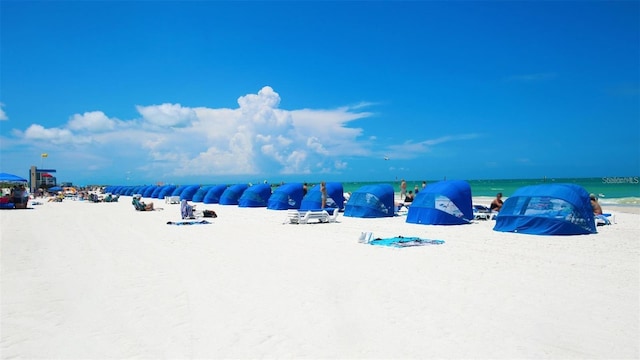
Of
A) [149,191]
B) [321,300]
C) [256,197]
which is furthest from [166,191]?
[321,300]

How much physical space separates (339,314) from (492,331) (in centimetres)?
193

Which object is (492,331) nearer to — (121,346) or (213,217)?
(121,346)

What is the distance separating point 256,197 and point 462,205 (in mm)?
15202

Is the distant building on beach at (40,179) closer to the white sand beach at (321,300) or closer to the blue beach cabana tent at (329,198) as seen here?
the blue beach cabana tent at (329,198)

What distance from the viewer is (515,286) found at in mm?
7164

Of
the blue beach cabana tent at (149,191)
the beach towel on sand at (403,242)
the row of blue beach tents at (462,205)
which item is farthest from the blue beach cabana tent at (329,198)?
the blue beach cabana tent at (149,191)

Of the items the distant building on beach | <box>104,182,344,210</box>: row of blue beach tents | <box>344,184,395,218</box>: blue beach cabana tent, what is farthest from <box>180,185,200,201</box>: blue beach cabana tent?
the distant building on beach

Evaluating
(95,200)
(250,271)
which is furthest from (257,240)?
(95,200)

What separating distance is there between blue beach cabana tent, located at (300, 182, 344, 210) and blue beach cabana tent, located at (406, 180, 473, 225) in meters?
5.76

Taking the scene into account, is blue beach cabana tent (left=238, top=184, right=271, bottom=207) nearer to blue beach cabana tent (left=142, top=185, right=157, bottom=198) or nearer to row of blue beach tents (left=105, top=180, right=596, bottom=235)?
row of blue beach tents (left=105, top=180, right=596, bottom=235)

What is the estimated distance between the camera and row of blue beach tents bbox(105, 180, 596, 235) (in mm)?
13344

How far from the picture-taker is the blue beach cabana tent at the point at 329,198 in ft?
71.8

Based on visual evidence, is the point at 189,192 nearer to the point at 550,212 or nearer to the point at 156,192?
the point at 156,192

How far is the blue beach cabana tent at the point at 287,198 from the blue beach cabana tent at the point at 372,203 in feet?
18.9
